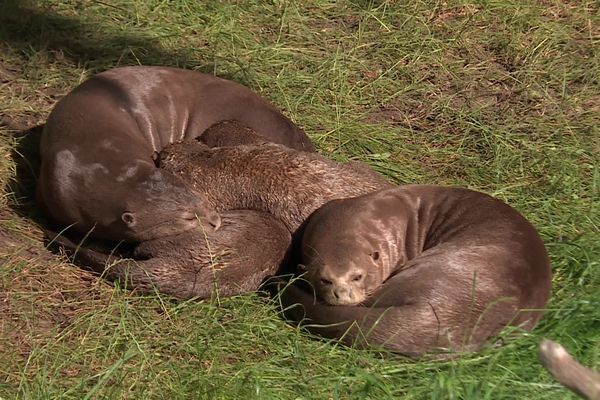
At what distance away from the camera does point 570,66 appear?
20.5 ft

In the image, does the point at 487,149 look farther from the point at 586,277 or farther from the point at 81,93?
the point at 81,93

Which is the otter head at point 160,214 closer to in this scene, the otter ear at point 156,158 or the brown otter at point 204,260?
the brown otter at point 204,260

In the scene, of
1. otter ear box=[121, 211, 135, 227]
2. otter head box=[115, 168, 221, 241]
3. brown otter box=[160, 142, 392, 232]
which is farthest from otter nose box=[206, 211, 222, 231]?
otter ear box=[121, 211, 135, 227]

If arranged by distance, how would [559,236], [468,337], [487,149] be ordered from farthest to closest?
[487,149] < [559,236] < [468,337]

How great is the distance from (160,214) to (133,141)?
0.54 meters

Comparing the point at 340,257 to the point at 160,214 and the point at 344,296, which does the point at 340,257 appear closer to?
the point at 344,296

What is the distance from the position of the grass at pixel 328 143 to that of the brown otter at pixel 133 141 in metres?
0.26

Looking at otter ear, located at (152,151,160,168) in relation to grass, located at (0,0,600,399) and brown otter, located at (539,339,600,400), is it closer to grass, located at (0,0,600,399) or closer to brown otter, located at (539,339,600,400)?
grass, located at (0,0,600,399)

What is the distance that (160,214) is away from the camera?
4645mm

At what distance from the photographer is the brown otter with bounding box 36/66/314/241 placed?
4660 mm

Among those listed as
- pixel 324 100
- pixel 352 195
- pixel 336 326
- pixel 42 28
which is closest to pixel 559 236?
pixel 352 195

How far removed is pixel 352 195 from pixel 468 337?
1089 millimetres

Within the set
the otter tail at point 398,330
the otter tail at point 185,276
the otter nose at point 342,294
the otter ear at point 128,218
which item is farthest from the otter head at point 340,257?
the otter ear at point 128,218

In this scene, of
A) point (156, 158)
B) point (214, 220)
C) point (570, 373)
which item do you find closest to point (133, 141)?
point (156, 158)
